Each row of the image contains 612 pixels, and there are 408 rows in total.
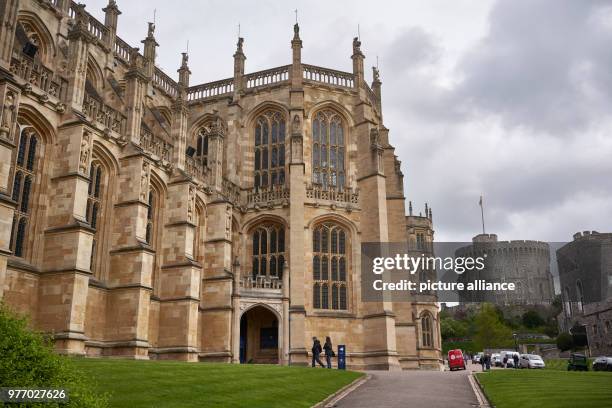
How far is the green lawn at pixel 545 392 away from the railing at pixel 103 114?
1868cm

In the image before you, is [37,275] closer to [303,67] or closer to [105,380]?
[105,380]

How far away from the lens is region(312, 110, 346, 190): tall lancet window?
3806 centimetres

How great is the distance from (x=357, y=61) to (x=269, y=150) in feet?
29.5

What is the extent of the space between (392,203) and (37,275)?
2467cm

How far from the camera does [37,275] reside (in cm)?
2098

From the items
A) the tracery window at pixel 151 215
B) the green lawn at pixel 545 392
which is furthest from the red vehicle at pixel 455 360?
the tracery window at pixel 151 215

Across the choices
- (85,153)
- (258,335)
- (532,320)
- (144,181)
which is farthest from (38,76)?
(532,320)

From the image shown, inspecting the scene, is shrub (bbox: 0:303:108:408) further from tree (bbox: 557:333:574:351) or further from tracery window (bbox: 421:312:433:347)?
tree (bbox: 557:333:574:351)

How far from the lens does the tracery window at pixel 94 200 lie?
24.9 meters

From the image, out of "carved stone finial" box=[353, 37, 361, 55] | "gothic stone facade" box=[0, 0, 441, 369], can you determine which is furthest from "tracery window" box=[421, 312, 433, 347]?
"carved stone finial" box=[353, 37, 361, 55]

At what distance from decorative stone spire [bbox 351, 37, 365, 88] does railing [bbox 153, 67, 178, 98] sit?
12490mm

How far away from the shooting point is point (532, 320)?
9788 centimetres

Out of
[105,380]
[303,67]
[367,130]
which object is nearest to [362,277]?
[367,130]

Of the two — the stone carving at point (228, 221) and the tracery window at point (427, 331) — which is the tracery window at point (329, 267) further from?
the tracery window at point (427, 331)
